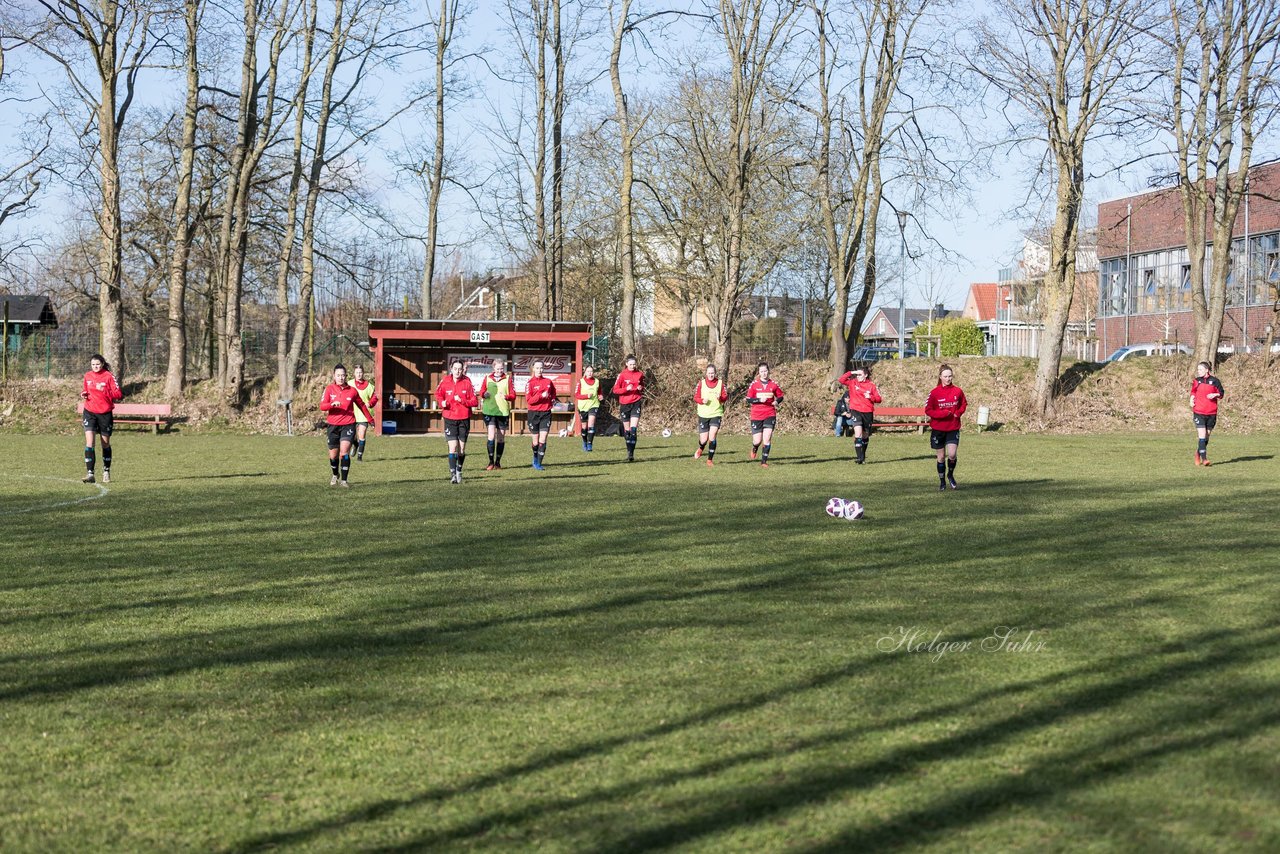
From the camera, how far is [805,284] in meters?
63.9

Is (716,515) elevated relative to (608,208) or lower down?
lower down

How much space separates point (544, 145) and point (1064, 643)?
1399 inches

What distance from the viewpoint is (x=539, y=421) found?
23.0m

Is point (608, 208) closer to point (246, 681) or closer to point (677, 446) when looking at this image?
point (677, 446)

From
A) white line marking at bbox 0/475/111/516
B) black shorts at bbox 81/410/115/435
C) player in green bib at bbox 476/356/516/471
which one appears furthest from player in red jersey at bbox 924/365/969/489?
black shorts at bbox 81/410/115/435

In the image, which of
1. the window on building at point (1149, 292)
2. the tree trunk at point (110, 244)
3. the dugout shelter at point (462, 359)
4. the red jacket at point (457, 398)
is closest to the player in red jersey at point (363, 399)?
the red jacket at point (457, 398)

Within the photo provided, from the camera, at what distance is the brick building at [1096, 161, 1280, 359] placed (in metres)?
50.4

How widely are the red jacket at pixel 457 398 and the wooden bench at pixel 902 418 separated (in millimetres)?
15560

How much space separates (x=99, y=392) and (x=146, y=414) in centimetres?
1484

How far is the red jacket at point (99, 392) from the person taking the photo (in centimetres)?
1952

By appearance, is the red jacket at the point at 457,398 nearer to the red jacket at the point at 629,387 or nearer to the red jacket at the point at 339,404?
the red jacket at the point at 339,404

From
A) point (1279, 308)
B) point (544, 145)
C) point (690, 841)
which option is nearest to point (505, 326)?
point (544, 145)

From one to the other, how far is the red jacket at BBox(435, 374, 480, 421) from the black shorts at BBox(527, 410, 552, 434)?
182 cm

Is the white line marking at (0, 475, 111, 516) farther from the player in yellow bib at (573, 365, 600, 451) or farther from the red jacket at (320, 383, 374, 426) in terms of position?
the player in yellow bib at (573, 365, 600, 451)
